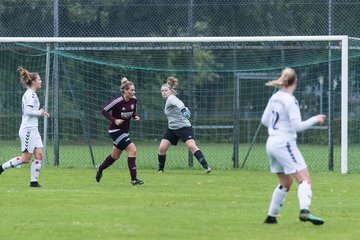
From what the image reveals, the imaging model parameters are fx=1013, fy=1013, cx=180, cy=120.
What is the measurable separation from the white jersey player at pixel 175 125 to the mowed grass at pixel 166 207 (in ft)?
2.81

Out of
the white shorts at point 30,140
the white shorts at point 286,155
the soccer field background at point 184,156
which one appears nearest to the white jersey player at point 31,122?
the white shorts at point 30,140

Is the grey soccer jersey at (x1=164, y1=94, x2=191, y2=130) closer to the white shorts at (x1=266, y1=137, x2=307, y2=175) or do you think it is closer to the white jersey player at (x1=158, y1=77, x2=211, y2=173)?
the white jersey player at (x1=158, y1=77, x2=211, y2=173)

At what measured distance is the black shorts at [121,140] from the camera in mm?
18364

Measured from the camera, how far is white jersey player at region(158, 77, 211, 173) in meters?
21.7

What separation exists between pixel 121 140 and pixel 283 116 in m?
6.65

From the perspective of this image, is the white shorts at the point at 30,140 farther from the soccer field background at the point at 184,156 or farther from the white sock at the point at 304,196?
the white sock at the point at 304,196

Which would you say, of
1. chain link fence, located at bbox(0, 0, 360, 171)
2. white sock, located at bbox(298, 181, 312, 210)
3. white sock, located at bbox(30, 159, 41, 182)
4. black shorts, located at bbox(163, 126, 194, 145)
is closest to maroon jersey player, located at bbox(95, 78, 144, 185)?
white sock, located at bbox(30, 159, 41, 182)

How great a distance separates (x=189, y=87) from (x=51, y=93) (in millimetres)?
3394

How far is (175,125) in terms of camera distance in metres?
22.0

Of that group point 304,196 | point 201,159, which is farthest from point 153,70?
point 304,196

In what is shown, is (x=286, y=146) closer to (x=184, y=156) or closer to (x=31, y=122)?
(x=31, y=122)

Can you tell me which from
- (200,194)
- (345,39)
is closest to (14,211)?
(200,194)

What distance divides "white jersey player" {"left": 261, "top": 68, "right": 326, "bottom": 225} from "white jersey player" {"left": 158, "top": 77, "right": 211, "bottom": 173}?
9.25 m

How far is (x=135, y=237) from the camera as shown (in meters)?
11.0
